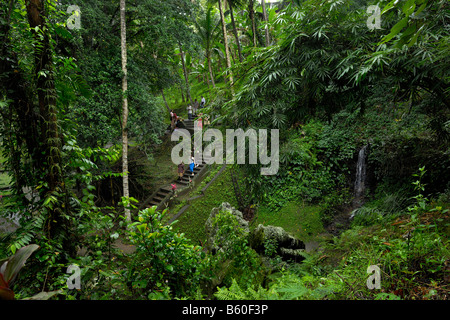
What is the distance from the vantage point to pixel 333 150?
35.1ft

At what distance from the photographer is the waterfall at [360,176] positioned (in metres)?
9.46

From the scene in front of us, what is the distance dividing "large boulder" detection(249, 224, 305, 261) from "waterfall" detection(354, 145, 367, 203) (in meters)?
4.15

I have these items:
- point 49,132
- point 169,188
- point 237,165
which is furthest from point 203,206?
point 49,132

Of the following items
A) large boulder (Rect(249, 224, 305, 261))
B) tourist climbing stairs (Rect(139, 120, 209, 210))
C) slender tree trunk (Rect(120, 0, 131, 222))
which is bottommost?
large boulder (Rect(249, 224, 305, 261))

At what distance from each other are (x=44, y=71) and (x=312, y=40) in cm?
361

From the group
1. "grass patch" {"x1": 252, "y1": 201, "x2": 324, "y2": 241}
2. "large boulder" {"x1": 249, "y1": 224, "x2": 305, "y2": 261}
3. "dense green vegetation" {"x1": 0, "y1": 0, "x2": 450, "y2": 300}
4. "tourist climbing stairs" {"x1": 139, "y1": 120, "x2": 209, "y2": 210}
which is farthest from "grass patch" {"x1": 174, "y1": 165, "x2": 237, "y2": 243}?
"large boulder" {"x1": 249, "y1": 224, "x2": 305, "y2": 261}

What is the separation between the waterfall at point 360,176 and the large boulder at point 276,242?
4.15 metres

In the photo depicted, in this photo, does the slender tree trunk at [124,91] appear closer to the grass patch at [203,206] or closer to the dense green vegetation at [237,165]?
the dense green vegetation at [237,165]

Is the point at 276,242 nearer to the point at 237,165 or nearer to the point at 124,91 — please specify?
the point at 237,165

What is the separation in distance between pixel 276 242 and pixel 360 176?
558 centimetres

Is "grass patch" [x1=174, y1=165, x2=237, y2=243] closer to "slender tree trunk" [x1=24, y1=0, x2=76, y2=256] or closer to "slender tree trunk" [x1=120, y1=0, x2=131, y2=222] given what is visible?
"slender tree trunk" [x1=120, y1=0, x2=131, y2=222]

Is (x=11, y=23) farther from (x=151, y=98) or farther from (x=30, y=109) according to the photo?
(x=151, y=98)

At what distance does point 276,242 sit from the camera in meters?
6.37

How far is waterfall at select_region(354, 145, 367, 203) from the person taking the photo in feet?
31.0
